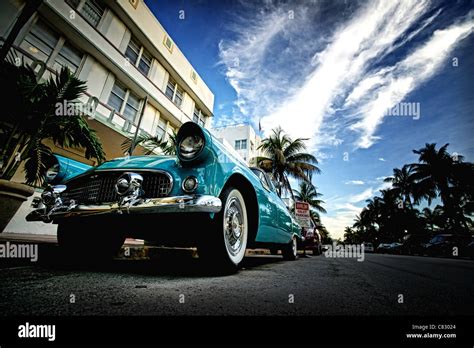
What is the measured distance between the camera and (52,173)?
236 cm

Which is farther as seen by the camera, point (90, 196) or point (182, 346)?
point (90, 196)

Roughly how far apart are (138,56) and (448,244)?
2271 centimetres

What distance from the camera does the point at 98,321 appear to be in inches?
31.6

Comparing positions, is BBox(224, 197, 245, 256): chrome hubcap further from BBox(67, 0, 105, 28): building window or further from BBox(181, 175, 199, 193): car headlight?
BBox(67, 0, 105, 28): building window

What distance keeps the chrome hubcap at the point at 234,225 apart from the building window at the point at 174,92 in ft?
42.6

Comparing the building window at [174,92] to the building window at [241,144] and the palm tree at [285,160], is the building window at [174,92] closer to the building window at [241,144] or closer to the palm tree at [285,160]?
the palm tree at [285,160]

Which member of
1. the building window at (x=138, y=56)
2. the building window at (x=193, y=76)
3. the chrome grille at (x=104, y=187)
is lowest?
the chrome grille at (x=104, y=187)

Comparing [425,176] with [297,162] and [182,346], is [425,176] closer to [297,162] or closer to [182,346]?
[297,162]

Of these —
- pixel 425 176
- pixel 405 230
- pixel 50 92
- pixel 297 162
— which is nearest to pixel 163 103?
pixel 50 92

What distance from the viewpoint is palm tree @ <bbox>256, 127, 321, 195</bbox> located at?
1856 centimetres

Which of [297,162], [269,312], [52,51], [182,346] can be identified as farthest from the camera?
[297,162]

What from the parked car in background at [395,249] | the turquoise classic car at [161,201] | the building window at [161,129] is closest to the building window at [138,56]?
the building window at [161,129]

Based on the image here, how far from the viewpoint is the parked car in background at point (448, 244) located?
15.0 meters

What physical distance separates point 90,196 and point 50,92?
10.4 ft
